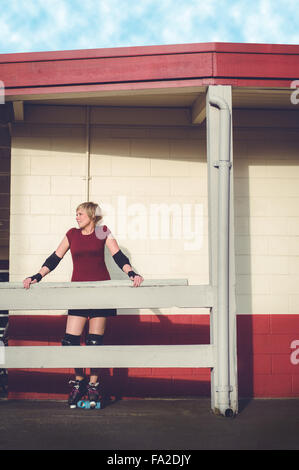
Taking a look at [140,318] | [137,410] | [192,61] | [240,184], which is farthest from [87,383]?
[192,61]

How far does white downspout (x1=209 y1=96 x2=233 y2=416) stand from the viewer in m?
5.13

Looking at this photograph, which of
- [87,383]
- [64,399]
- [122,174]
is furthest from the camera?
[122,174]

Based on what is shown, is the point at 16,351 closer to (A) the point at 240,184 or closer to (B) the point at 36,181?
(B) the point at 36,181

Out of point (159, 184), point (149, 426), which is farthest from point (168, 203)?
point (149, 426)

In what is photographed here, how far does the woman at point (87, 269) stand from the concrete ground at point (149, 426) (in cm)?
26

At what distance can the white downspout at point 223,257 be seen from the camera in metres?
5.13

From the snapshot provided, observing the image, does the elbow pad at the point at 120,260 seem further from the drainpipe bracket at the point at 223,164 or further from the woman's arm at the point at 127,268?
the drainpipe bracket at the point at 223,164

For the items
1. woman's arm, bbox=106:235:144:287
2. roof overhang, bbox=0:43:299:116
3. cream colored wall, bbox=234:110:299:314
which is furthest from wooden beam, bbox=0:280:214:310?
roof overhang, bbox=0:43:299:116

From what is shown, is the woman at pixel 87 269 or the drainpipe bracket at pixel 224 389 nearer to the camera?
the drainpipe bracket at pixel 224 389

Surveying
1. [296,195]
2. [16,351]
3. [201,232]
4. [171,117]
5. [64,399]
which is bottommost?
[64,399]

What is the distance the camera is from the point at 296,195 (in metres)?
6.59

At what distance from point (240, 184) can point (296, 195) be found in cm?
64

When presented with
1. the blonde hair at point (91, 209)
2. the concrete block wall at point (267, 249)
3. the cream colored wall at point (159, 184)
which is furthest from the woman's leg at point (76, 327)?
the concrete block wall at point (267, 249)

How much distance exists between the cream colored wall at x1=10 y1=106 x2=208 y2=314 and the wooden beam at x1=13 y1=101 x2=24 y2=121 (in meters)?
0.15
